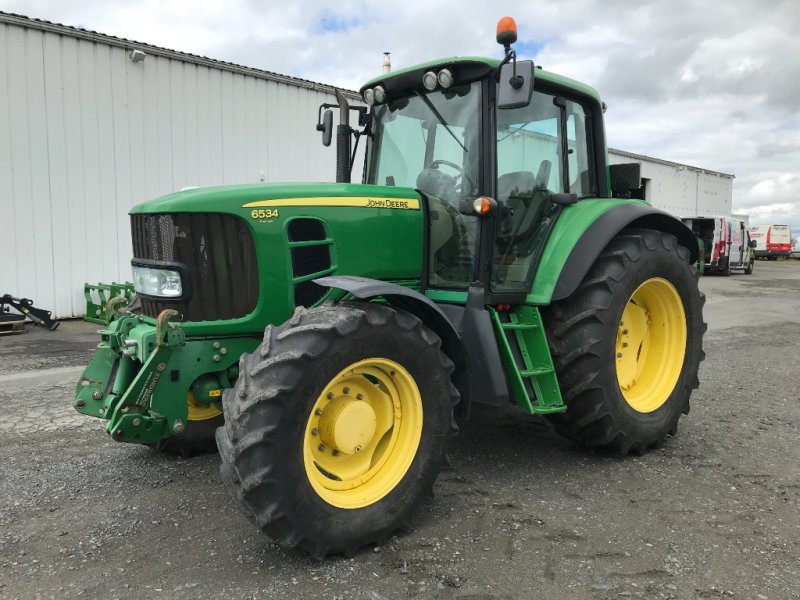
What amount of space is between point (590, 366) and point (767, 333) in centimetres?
762

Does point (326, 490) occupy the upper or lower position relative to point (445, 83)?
lower

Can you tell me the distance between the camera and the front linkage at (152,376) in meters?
2.96

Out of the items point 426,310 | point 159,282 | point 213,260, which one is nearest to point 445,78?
point 426,310

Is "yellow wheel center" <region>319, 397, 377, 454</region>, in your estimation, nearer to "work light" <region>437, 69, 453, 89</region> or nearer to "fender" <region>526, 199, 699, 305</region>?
"fender" <region>526, 199, 699, 305</region>

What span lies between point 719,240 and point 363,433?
2343 centimetres

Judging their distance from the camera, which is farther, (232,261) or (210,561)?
(232,261)

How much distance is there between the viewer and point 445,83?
139 inches

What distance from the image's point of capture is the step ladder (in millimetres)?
3457

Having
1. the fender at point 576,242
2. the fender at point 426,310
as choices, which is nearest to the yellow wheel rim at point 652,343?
the fender at point 576,242

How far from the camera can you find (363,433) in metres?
2.86

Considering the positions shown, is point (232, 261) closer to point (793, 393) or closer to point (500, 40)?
point (500, 40)

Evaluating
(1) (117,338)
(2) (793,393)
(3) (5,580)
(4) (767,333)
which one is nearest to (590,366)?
(1) (117,338)

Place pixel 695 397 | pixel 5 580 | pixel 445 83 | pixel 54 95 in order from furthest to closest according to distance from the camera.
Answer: pixel 54 95, pixel 695 397, pixel 445 83, pixel 5 580

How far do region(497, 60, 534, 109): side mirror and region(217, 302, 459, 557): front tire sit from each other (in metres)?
1.20
